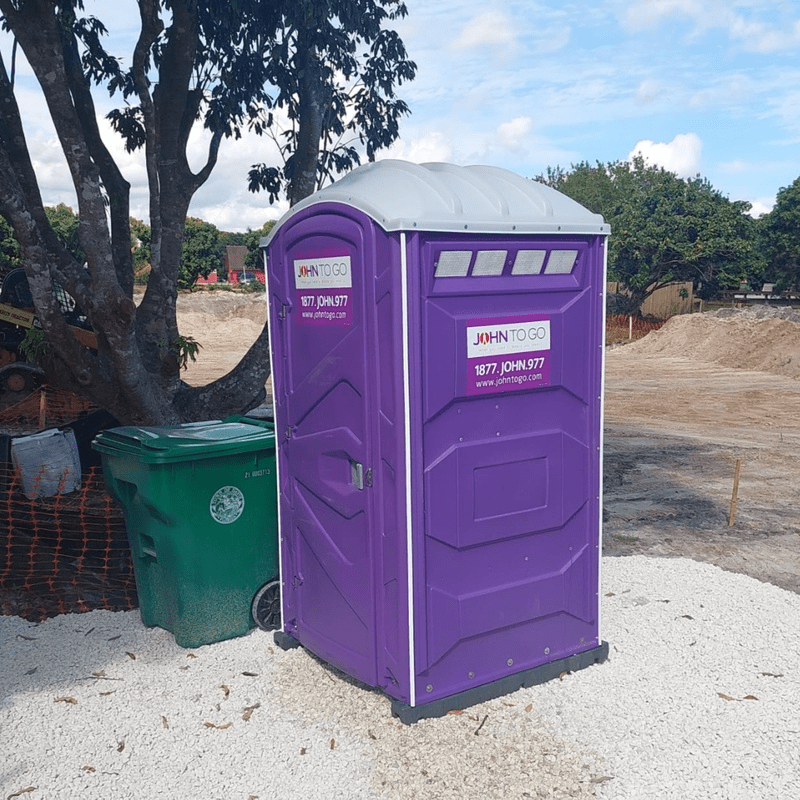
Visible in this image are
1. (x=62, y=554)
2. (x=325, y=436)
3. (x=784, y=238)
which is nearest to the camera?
(x=325, y=436)

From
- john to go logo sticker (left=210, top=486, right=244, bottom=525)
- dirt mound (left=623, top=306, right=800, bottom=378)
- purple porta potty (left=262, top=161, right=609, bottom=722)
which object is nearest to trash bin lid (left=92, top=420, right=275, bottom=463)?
john to go logo sticker (left=210, top=486, right=244, bottom=525)

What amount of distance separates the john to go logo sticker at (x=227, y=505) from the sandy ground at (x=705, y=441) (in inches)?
137

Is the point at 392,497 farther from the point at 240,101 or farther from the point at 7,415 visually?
the point at 7,415

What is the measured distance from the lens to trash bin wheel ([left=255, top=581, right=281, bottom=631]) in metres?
5.29

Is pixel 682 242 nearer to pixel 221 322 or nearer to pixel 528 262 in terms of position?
pixel 221 322

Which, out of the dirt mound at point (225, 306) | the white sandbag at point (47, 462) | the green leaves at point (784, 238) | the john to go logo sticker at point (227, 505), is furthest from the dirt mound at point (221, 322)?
the green leaves at point (784, 238)

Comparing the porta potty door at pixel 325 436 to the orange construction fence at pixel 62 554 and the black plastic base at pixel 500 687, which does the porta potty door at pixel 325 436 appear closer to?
the black plastic base at pixel 500 687

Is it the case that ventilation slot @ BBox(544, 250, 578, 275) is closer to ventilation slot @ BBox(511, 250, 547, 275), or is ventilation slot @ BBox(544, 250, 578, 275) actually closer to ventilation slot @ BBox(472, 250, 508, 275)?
ventilation slot @ BBox(511, 250, 547, 275)

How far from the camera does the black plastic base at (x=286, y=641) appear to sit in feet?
16.8

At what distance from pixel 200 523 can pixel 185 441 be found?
19.5 inches

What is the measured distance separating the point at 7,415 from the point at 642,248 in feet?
106

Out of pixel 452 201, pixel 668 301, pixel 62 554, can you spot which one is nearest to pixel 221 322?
pixel 668 301

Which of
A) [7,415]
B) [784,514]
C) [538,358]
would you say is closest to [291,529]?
[538,358]

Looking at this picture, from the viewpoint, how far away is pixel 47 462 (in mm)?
7172
